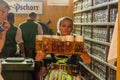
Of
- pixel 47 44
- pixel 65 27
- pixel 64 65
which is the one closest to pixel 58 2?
pixel 65 27

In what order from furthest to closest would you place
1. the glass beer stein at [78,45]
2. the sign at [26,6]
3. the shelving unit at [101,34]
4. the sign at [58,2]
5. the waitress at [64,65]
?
1. the sign at [58,2]
2. the sign at [26,6]
3. the shelving unit at [101,34]
4. the waitress at [64,65]
5. the glass beer stein at [78,45]

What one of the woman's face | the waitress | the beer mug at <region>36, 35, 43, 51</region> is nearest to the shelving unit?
the waitress

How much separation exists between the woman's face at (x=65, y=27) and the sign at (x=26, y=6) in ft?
19.3

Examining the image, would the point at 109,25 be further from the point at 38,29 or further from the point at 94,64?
the point at 38,29

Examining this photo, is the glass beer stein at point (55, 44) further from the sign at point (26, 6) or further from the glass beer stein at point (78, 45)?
the sign at point (26, 6)

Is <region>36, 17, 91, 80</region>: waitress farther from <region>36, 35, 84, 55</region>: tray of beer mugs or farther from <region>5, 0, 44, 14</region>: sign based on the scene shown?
<region>5, 0, 44, 14</region>: sign

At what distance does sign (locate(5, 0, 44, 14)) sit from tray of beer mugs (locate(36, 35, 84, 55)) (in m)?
6.11

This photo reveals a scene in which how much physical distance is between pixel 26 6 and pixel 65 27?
6060mm

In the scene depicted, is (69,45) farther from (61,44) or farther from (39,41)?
(39,41)

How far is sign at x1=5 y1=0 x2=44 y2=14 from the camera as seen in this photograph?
29.0 feet

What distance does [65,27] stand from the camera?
3033 mm

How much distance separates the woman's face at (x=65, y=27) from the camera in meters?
3.01

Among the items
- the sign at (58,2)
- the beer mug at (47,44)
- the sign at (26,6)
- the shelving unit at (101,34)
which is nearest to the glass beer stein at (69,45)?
the beer mug at (47,44)

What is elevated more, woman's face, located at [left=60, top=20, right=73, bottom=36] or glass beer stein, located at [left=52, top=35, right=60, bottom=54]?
woman's face, located at [left=60, top=20, right=73, bottom=36]
